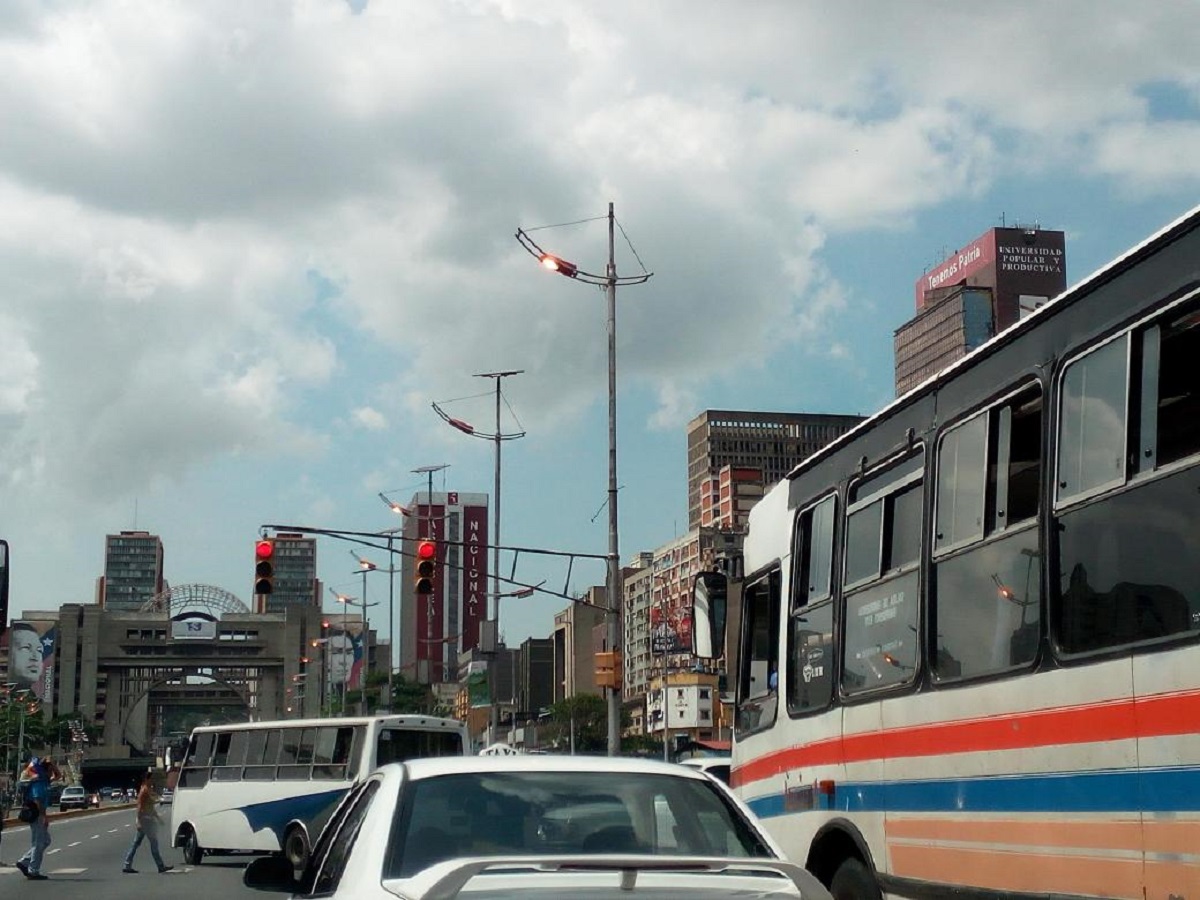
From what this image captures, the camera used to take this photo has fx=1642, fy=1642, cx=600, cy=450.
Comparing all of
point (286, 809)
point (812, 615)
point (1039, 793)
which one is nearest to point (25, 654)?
point (286, 809)

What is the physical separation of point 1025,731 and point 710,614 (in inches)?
214

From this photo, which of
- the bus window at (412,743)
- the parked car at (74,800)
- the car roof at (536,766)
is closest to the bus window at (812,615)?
the car roof at (536,766)

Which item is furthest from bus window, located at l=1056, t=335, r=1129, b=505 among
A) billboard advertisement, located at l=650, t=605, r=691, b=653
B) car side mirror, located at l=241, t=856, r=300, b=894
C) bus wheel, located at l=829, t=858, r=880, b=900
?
billboard advertisement, located at l=650, t=605, r=691, b=653

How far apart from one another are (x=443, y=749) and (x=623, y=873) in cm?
2391

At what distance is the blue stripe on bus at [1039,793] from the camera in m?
5.66

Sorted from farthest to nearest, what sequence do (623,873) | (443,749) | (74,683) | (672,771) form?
(74,683), (443,749), (672,771), (623,873)

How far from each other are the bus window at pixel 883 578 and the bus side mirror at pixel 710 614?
2.72 meters

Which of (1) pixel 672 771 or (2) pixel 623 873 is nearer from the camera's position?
(2) pixel 623 873

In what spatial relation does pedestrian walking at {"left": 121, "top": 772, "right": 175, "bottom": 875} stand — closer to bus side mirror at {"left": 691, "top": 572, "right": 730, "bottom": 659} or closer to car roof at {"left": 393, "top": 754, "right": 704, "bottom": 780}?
bus side mirror at {"left": 691, "top": 572, "right": 730, "bottom": 659}

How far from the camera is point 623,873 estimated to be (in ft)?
15.6

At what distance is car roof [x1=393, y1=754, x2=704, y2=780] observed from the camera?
570 cm

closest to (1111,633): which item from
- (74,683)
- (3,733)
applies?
(3,733)

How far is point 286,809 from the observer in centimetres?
2900

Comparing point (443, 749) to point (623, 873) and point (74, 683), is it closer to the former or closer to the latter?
point (623, 873)
